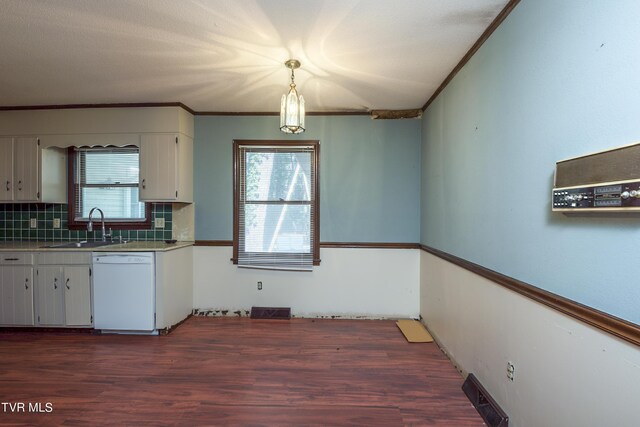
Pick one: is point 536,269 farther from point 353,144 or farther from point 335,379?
point 353,144

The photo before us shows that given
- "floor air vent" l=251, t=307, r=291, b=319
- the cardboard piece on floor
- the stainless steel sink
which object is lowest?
the cardboard piece on floor

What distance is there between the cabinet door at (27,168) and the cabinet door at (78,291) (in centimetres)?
107

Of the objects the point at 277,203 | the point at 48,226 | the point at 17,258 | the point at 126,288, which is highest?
the point at 277,203

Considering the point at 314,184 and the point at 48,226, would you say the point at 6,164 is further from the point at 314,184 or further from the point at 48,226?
the point at 314,184

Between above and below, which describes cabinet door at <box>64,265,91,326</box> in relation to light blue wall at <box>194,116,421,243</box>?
below

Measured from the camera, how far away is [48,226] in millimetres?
3734

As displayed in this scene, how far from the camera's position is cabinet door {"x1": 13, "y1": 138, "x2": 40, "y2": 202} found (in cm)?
344

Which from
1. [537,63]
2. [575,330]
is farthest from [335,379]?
[537,63]

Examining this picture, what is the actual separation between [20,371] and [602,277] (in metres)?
3.84

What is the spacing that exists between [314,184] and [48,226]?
331cm

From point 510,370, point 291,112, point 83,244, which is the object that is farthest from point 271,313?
point 510,370

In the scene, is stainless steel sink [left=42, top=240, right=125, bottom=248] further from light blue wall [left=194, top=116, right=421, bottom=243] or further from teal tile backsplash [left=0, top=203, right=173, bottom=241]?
light blue wall [left=194, top=116, right=421, bottom=243]

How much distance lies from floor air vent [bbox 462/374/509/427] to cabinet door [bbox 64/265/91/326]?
3593 mm

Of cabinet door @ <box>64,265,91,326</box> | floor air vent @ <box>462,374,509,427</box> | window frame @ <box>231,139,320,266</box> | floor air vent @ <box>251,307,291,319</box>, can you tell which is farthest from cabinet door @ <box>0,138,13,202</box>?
floor air vent @ <box>462,374,509,427</box>
